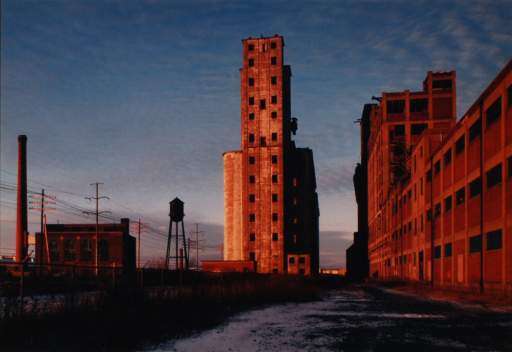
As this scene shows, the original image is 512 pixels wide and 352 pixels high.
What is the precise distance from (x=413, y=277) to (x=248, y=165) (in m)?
40.6

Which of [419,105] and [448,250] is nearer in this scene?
[448,250]

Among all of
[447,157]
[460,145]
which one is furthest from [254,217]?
[460,145]

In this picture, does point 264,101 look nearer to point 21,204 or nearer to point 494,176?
point 21,204

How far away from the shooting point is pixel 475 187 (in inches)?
1312

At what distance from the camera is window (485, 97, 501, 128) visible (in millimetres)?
29469

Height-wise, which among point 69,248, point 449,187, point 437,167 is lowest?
point 69,248

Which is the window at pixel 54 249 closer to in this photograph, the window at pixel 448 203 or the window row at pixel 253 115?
the window row at pixel 253 115

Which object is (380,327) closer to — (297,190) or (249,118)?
(249,118)

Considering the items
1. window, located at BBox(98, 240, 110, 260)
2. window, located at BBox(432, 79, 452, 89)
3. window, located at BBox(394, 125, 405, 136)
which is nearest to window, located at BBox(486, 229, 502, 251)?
window, located at BBox(394, 125, 405, 136)

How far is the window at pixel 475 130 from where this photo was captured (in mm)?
32875

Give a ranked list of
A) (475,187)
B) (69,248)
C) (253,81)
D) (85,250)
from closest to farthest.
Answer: (475,187)
(69,248)
(85,250)
(253,81)

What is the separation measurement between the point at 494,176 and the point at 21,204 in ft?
149

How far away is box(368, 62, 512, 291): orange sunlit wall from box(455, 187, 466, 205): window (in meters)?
0.08

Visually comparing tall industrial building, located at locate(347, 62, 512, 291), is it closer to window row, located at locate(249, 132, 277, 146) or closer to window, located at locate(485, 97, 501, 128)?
window, located at locate(485, 97, 501, 128)
